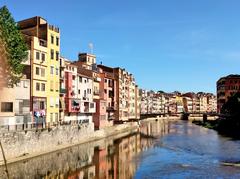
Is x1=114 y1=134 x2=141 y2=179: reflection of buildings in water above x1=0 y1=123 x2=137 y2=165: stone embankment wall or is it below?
below

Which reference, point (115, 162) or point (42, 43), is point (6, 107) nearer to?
point (115, 162)

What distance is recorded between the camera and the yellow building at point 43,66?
217 ft

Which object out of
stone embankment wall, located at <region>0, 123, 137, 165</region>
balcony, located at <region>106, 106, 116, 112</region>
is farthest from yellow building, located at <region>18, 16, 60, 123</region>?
balcony, located at <region>106, 106, 116, 112</region>

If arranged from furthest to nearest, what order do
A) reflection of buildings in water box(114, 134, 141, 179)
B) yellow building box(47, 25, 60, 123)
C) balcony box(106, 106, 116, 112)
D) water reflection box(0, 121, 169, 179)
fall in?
balcony box(106, 106, 116, 112)
yellow building box(47, 25, 60, 123)
reflection of buildings in water box(114, 134, 141, 179)
water reflection box(0, 121, 169, 179)

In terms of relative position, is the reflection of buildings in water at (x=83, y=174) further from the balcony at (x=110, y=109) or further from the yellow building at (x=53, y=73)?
the balcony at (x=110, y=109)

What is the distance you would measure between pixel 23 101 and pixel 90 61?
68110 millimetres

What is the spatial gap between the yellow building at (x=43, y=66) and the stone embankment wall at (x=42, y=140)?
490 cm

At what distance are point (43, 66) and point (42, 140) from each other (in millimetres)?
16609

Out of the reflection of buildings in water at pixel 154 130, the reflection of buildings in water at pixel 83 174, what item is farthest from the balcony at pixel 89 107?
the reflection of buildings in water at pixel 83 174

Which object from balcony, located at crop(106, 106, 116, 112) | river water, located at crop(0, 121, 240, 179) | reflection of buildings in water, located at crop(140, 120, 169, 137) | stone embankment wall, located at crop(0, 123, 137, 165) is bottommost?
reflection of buildings in water, located at crop(140, 120, 169, 137)

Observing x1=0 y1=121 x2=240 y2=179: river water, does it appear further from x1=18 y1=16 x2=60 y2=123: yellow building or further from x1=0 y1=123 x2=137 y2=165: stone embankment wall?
x1=18 y1=16 x2=60 y2=123: yellow building

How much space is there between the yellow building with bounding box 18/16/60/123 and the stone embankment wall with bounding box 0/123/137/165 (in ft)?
16.1

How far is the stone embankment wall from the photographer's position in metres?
48.4

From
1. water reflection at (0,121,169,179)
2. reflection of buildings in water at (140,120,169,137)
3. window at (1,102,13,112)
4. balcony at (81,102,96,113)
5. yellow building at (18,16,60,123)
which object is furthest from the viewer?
reflection of buildings in water at (140,120,169,137)
